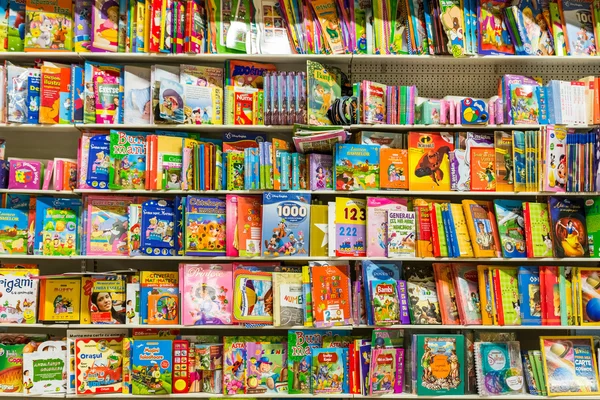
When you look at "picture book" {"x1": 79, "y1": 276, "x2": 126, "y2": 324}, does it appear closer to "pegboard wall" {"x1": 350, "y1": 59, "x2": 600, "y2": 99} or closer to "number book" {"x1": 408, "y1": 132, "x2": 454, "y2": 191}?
"number book" {"x1": 408, "y1": 132, "x2": 454, "y2": 191}

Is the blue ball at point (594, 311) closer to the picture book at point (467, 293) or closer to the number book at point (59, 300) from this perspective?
the picture book at point (467, 293)

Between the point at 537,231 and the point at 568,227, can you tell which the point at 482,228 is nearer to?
the point at 537,231

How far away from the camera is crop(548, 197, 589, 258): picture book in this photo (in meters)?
3.19

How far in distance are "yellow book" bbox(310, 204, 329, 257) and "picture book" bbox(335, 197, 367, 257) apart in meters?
0.08

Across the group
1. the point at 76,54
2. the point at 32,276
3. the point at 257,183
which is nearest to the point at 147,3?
the point at 76,54

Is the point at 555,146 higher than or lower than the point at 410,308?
higher

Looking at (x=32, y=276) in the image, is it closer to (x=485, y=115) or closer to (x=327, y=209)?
(x=327, y=209)

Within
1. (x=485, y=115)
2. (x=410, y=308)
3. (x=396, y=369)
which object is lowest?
(x=396, y=369)

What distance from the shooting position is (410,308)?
3.24 m

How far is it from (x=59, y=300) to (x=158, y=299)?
1.99 ft

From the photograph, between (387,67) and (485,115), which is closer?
(485,115)

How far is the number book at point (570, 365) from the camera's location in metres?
3.13

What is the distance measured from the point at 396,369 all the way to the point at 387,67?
1936 millimetres

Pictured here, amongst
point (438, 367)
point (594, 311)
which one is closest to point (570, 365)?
point (594, 311)
